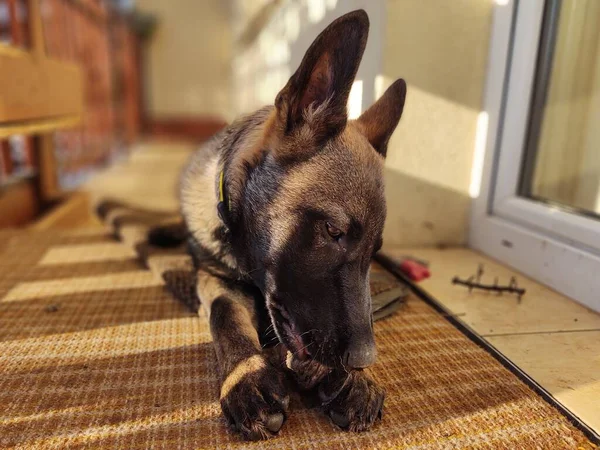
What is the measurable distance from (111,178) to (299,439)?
4.08 metres

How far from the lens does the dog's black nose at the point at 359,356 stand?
32.7 inches

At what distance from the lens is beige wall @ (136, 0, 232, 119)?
8.55 meters

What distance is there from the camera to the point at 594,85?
1.50 m

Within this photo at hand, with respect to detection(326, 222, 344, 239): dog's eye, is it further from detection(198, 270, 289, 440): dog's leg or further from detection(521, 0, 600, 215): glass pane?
detection(521, 0, 600, 215): glass pane

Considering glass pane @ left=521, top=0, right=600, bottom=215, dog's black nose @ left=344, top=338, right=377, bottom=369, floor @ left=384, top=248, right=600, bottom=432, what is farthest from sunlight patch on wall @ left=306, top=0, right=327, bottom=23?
dog's black nose @ left=344, top=338, right=377, bottom=369

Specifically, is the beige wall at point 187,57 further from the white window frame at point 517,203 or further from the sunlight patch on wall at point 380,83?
the white window frame at point 517,203

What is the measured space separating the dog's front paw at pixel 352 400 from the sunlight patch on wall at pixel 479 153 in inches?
49.2

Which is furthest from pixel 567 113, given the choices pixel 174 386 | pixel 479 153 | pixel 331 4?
pixel 174 386

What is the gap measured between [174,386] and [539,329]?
959 mm

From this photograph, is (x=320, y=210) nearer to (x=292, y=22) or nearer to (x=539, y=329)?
(x=539, y=329)

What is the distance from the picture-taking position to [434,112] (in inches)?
71.9

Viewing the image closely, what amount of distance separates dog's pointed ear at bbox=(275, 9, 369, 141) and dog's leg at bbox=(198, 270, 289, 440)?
45cm

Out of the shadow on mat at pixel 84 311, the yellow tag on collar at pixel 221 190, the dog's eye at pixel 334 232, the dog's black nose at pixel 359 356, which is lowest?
the shadow on mat at pixel 84 311

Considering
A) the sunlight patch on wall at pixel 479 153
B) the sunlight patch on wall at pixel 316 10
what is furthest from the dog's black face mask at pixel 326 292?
the sunlight patch on wall at pixel 316 10
